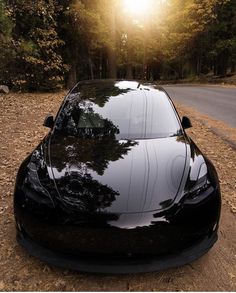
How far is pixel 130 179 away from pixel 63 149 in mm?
998

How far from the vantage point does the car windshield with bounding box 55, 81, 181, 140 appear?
153 inches

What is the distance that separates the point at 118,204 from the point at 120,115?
1740 mm

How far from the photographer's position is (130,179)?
288 cm

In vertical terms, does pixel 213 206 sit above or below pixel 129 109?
below

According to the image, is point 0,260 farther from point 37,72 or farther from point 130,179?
point 37,72

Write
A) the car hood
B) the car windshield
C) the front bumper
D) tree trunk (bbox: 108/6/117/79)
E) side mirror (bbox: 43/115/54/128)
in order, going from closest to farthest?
the front bumper, the car hood, the car windshield, side mirror (bbox: 43/115/54/128), tree trunk (bbox: 108/6/117/79)

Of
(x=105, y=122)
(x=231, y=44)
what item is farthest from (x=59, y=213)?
(x=231, y=44)

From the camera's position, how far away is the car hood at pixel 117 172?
263 cm

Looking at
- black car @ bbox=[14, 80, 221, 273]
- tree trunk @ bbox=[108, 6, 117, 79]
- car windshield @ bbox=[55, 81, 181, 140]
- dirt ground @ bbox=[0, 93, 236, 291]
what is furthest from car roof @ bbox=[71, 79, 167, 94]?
tree trunk @ bbox=[108, 6, 117, 79]

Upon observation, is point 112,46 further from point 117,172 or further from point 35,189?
point 35,189

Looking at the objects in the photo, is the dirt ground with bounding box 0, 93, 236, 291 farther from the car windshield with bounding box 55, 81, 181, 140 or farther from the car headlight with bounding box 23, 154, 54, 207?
the car windshield with bounding box 55, 81, 181, 140

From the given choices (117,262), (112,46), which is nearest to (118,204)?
(117,262)

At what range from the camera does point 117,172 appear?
2.99 m

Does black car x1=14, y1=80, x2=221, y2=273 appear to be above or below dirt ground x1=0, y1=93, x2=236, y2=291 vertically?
above
